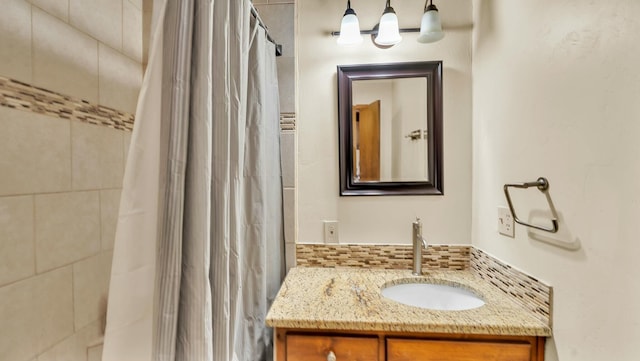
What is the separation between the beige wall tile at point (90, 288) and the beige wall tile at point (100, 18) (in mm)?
848

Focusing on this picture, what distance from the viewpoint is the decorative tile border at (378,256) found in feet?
4.76

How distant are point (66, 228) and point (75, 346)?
0.42 metres

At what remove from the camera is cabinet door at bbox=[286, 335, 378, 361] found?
99cm

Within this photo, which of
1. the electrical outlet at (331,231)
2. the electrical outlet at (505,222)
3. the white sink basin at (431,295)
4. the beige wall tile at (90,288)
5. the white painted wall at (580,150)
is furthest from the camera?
the electrical outlet at (331,231)

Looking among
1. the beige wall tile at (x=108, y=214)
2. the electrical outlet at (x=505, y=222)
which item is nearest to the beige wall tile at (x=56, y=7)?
the beige wall tile at (x=108, y=214)

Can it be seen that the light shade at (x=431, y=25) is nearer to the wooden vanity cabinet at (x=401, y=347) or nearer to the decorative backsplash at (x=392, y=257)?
the decorative backsplash at (x=392, y=257)

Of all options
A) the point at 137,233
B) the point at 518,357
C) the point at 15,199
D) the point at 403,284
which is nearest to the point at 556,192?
the point at 518,357

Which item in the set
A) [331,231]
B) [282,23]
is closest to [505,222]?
[331,231]

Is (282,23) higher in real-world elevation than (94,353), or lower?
higher

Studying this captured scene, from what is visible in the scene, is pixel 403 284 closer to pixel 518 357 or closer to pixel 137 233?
pixel 518 357

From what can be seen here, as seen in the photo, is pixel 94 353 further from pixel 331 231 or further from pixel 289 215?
pixel 331 231

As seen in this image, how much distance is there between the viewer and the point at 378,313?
40.3 inches

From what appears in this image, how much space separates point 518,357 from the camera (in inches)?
37.7

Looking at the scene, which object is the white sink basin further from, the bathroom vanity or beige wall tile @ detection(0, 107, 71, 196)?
beige wall tile @ detection(0, 107, 71, 196)
